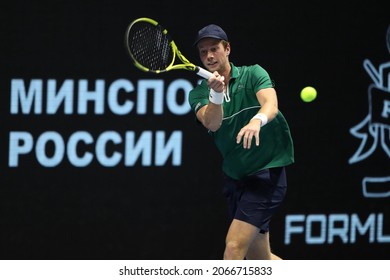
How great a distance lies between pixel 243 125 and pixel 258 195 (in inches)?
16.6

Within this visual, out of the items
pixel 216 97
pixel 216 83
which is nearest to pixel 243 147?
pixel 216 97

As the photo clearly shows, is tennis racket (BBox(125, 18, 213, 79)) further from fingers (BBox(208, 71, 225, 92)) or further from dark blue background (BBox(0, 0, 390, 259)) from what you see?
dark blue background (BBox(0, 0, 390, 259))

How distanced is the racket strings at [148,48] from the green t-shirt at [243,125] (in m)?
0.26

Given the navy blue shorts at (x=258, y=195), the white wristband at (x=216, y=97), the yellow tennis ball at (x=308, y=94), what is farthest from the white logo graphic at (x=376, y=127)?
the white wristband at (x=216, y=97)

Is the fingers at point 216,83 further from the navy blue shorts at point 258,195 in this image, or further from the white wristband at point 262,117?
the navy blue shorts at point 258,195

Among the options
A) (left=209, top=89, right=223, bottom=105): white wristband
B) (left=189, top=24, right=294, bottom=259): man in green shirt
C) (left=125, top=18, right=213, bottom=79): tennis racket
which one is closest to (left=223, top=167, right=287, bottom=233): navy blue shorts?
(left=189, top=24, right=294, bottom=259): man in green shirt

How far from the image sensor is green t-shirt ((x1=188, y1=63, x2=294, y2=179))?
7.72 m

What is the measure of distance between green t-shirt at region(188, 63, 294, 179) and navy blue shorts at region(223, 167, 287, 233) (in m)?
0.05

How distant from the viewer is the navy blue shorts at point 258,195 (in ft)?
25.3

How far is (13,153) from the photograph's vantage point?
8.92 metres

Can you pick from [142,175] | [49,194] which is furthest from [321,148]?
[49,194]

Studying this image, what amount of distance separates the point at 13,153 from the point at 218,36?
6.72 feet

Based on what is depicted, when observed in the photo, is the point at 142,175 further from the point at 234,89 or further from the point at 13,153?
the point at 234,89

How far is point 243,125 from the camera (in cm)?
776
